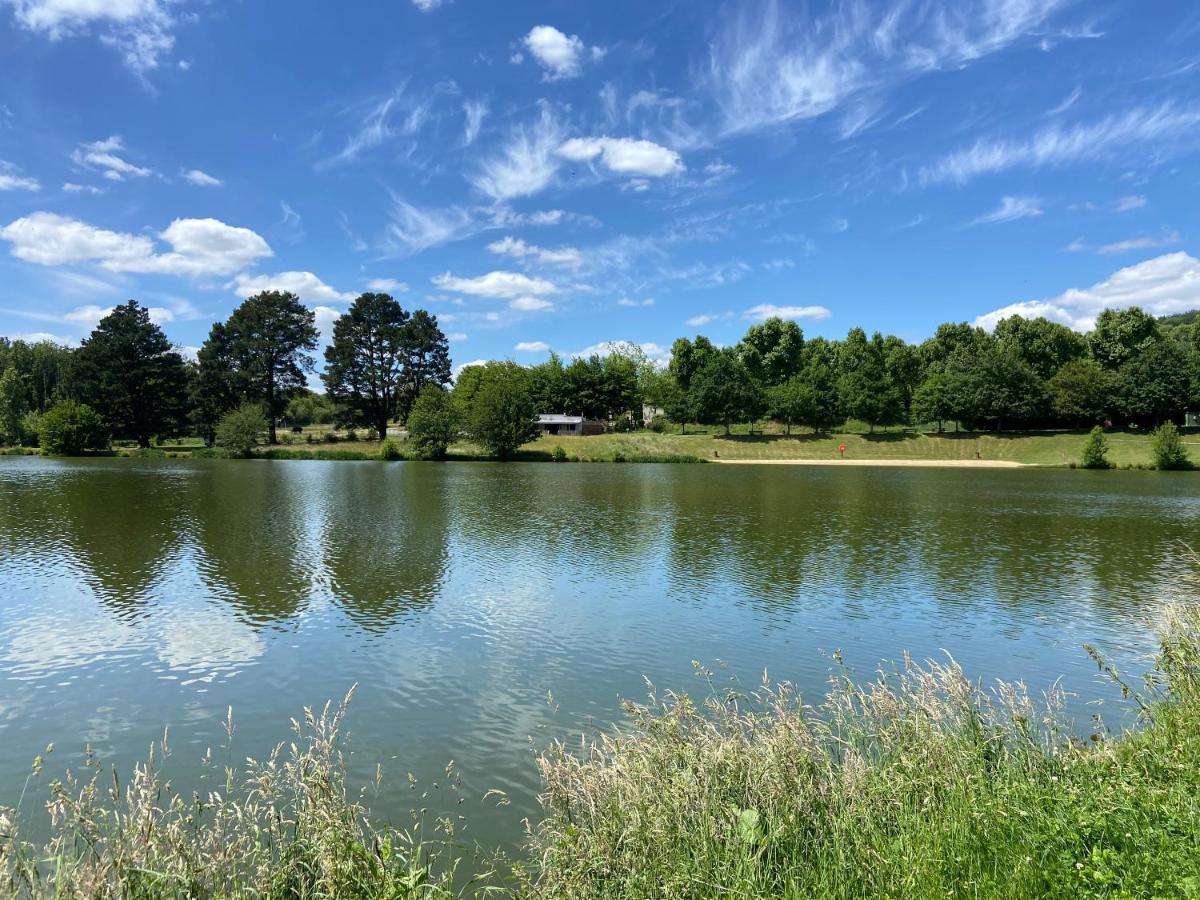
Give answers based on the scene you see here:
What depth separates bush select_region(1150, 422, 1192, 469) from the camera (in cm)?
7162

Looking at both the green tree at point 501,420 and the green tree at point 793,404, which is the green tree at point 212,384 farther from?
the green tree at point 793,404

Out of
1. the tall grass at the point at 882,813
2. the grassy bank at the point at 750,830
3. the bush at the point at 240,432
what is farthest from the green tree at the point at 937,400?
the grassy bank at the point at 750,830

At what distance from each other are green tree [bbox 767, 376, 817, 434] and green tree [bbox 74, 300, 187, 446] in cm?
8656

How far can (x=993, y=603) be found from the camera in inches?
761

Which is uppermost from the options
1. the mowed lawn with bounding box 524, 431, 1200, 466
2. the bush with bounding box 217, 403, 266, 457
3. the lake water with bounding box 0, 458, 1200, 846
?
the bush with bounding box 217, 403, 266, 457

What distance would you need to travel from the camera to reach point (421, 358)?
109m

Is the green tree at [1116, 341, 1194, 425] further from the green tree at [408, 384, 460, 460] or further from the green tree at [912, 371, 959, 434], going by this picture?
the green tree at [408, 384, 460, 460]

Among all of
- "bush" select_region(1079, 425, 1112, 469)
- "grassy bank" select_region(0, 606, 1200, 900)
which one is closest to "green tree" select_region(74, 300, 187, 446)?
"grassy bank" select_region(0, 606, 1200, 900)

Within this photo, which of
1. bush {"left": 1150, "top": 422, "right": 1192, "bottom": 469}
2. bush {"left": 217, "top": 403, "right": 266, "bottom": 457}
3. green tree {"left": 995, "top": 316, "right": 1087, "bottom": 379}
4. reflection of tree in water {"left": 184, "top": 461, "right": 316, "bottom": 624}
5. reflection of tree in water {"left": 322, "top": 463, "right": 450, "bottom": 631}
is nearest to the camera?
reflection of tree in water {"left": 322, "top": 463, "right": 450, "bottom": 631}

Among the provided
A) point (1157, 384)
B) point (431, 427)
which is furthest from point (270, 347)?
point (1157, 384)

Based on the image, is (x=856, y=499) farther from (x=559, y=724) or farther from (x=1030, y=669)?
(x=559, y=724)

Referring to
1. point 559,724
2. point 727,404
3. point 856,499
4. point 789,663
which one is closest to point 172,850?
point 559,724

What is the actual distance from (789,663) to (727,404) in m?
90.0

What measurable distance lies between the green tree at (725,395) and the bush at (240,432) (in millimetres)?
61674
